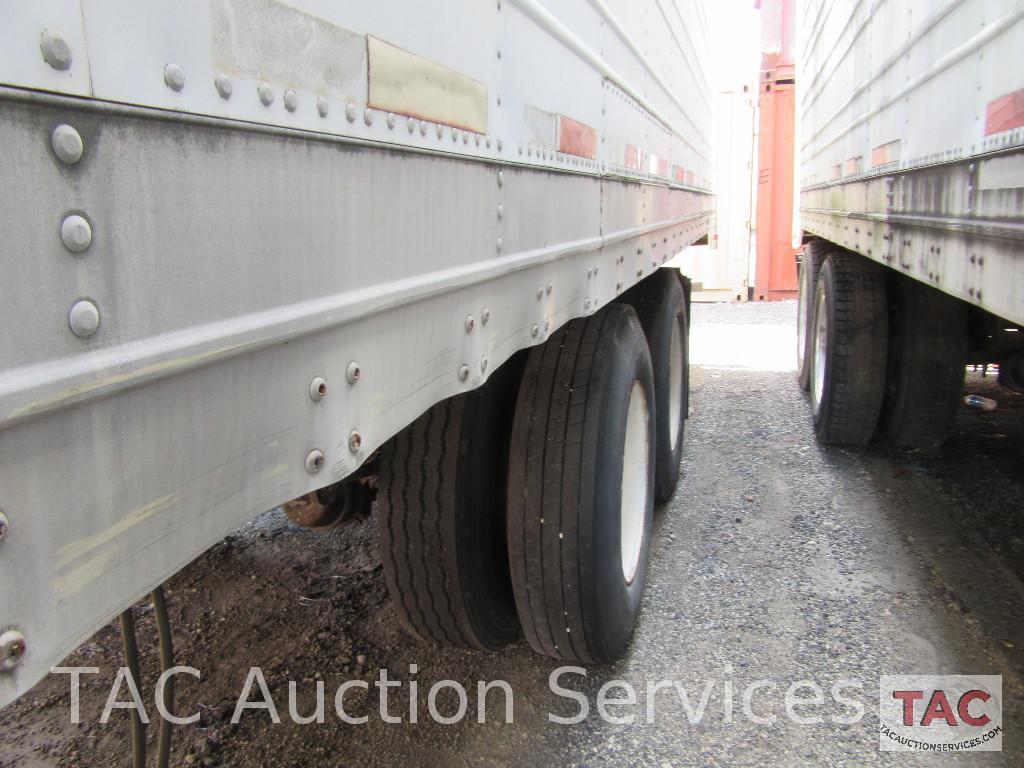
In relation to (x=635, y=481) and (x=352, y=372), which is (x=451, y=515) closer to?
(x=635, y=481)

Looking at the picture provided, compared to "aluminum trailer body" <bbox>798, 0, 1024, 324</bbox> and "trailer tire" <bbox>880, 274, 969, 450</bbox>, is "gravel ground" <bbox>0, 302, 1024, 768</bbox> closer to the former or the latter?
"trailer tire" <bbox>880, 274, 969, 450</bbox>

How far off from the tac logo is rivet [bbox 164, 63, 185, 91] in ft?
8.28

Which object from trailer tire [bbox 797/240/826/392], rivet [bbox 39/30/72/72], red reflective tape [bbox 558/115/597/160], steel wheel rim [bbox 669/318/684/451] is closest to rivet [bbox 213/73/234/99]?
rivet [bbox 39/30/72/72]

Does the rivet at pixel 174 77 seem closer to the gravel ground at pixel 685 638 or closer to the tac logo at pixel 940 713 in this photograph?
the gravel ground at pixel 685 638

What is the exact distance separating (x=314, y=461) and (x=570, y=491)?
149cm

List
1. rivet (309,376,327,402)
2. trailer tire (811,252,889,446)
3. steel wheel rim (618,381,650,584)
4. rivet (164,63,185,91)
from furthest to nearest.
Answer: trailer tire (811,252,889,446) → steel wheel rim (618,381,650,584) → rivet (309,376,327,402) → rivet (164,63,185,91)

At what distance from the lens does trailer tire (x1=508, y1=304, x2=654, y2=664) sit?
2.30 metres

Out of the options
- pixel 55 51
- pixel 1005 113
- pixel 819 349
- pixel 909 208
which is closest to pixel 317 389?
pixel 55 51

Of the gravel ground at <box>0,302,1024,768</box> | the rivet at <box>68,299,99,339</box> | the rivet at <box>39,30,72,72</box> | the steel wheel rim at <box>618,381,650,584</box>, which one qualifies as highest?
the rivet at <box>39,30,72,72</box>

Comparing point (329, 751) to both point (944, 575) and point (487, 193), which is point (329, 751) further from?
point (944, 575)

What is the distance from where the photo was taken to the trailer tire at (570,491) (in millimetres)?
2301

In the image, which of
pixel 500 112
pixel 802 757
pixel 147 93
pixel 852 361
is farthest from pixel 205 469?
pixel 852 361

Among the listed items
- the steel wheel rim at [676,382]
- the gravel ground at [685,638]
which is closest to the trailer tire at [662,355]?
the steel wheel rim at [676,382]

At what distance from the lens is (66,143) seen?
57 cm
